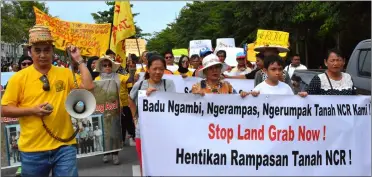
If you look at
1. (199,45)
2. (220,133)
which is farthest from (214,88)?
(199,45)

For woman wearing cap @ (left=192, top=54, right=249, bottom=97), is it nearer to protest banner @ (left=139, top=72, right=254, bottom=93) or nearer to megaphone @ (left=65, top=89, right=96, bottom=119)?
megaphone @ (left=65, top=89, right=96, bottom=119)

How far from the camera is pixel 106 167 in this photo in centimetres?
729

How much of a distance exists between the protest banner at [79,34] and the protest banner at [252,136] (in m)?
5.17

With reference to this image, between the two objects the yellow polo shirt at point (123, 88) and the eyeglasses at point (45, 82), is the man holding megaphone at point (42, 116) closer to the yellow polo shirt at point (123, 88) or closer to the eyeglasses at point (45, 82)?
the eyeglasses at point (45, 82)

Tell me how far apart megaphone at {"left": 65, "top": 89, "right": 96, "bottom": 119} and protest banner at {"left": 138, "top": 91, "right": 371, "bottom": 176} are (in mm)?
585

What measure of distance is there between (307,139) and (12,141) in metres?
3.97

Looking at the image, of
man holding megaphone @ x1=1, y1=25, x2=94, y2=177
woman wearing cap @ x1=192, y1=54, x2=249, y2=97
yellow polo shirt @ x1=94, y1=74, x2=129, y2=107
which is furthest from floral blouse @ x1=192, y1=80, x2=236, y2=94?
yellow polo shirt @ x1=94, y1=74, x2=129, y2=107

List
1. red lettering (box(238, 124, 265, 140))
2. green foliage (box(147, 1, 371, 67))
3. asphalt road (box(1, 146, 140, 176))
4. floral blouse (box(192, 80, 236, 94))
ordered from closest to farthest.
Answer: red lettering (box(238, 124, 265, 140)), floral blouse (box(192, 80, 236, 94)), asphalt road (box(1, 146, 140, 176)), green foliage (box(147, 1, 371, 67))

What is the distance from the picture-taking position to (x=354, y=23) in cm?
2278

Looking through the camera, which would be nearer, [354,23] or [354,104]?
[354,104]

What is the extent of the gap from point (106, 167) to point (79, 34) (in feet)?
11.2

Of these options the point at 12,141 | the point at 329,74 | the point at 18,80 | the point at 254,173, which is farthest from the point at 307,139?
the point at 12,141

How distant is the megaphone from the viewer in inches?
159

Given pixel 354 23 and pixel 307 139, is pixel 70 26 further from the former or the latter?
pixel 354 23
